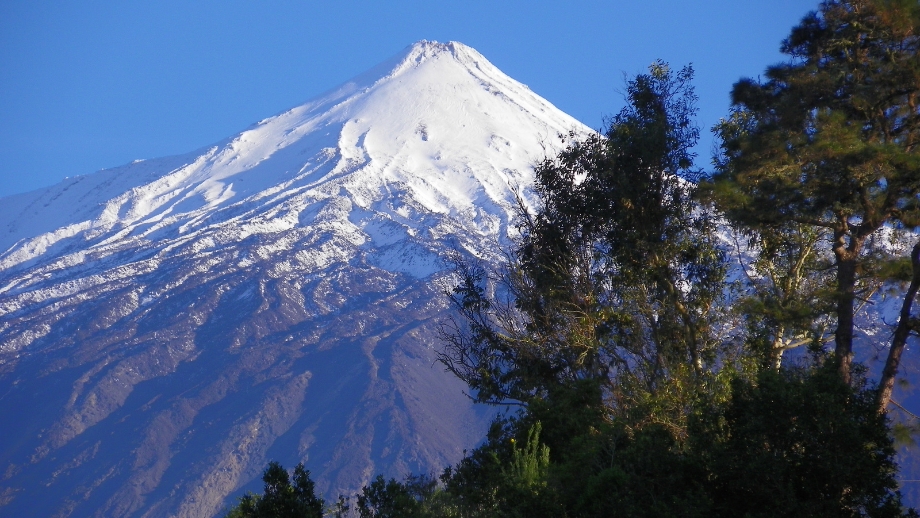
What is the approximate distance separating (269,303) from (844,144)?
373 feet

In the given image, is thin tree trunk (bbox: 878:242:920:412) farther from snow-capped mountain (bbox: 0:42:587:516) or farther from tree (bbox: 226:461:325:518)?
snow-capped mountain (bbox: 0:42:587:516)

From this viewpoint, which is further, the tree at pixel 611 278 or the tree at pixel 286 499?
the tree at pixel 611 278

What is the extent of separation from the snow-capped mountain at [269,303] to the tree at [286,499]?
57.2m

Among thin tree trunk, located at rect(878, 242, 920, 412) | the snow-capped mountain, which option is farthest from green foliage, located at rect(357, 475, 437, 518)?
the snow-capped mountain

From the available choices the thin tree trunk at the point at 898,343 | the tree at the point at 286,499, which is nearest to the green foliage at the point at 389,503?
the tree at the point at 286,499

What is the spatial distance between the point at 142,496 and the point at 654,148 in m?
79.9

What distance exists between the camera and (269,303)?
121562 mm

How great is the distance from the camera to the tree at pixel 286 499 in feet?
33.9

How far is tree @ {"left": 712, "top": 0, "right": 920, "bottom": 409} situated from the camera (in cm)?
1142

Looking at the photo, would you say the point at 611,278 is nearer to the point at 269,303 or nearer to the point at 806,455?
the point at 806,455

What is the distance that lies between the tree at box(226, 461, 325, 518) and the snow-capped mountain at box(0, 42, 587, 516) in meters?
57.2

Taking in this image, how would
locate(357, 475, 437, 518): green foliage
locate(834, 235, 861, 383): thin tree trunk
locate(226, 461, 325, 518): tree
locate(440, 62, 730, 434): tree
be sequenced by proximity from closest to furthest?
locate(226, 461, 325, 518): tree, locate(357, 475, 437, 518): green foliage, locate(834, 235, 861, 383): thin tree trunk, locate(440, 62, 730, 434): tree

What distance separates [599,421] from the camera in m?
12.7

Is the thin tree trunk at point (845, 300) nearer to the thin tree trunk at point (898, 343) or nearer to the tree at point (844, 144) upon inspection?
the tree at point (844, 144)
